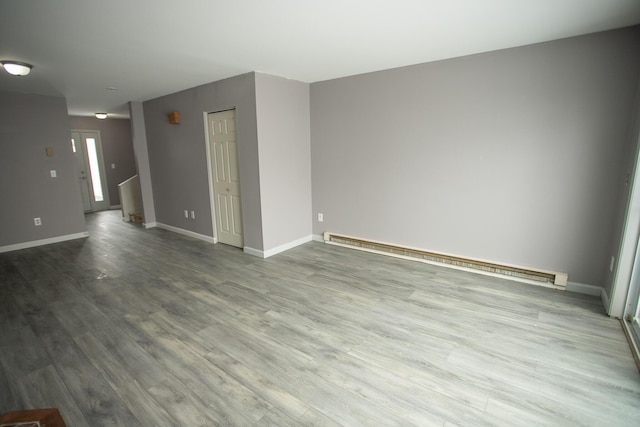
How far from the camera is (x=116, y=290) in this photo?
3.30m

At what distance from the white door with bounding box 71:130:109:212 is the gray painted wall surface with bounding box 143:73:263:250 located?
3.41 m

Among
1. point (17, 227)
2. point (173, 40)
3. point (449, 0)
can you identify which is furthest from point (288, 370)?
point (17, 227)

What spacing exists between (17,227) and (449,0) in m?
6.72

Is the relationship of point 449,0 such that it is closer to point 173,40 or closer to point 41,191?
point 173,40

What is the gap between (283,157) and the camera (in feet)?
14.3

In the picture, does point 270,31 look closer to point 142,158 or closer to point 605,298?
point 605,298

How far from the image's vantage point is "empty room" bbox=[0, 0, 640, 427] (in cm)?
190

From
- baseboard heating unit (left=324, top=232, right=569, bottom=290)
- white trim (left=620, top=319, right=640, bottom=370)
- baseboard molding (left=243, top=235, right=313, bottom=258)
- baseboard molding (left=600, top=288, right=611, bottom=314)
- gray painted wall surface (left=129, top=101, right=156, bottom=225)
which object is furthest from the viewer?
gray painted wall surface (left=129, top=101, right=156, bottom=225)

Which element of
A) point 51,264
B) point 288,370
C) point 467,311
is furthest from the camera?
point 51,264

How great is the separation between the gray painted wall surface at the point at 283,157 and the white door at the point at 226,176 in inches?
23.0

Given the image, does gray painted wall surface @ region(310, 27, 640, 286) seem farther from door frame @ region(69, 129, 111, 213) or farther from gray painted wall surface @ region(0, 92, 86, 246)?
door frame @ region(69, 129, 111, 213)

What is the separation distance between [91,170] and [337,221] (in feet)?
24.3

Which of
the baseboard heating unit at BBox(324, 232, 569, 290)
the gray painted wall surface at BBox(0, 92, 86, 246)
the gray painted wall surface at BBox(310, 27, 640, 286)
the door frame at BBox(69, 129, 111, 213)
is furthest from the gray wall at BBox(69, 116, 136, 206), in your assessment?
the baseboard heating unit at BBox(324, 232, 569, 290)

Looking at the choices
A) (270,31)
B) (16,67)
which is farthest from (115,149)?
(270,31)
